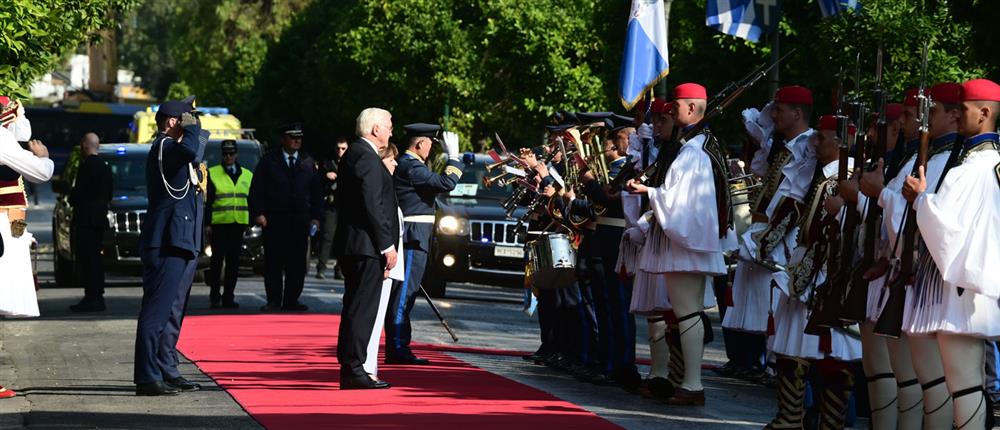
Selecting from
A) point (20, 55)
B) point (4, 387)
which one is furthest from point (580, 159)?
point (20, 55)

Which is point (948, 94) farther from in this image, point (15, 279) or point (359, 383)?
point (15, 279)

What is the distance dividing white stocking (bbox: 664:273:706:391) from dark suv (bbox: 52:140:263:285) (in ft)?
39.4

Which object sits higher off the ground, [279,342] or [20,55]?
[20,55]

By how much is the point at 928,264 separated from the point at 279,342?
8360mm

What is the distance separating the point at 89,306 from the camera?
61.7 ft

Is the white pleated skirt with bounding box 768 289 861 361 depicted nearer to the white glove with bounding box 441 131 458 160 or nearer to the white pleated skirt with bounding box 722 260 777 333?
the white pleated skirt with bounding box 722 260 777 333

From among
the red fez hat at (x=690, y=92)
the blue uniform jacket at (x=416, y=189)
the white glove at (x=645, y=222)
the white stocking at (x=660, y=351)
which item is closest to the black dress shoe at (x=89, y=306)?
the blue uniform jacket at (x=416, y=189)

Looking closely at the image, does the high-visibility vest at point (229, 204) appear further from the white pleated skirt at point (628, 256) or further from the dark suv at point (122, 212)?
the white pleated skirt at point (628, 256)

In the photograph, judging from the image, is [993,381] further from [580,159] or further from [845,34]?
[845,34]

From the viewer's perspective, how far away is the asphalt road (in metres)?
10.1

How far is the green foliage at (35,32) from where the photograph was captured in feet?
49.0

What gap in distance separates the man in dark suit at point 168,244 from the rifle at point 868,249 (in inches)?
186

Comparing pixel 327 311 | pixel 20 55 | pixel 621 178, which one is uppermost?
pixel 20 55

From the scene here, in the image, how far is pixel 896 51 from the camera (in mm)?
23391
